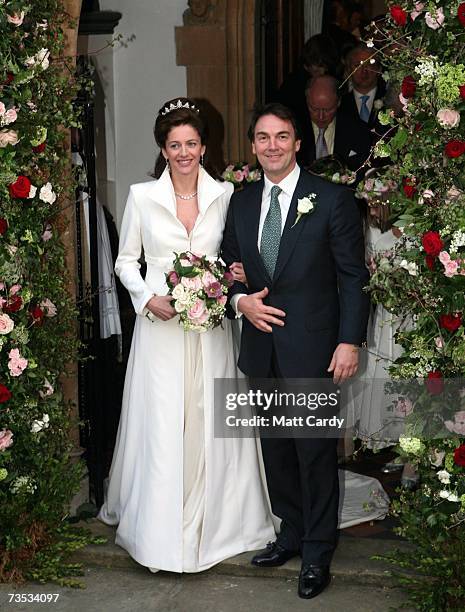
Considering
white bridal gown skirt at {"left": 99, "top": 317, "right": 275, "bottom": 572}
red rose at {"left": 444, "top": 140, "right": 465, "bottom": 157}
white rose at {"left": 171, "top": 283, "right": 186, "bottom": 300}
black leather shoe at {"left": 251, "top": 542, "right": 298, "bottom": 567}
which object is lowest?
black leather shoe at {"left": 251, "top": 542, "right": 298, "bottom": 567}

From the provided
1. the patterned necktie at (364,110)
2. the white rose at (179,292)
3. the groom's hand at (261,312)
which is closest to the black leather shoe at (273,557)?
the groom's hand at (261,312)

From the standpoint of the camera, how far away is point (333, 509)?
5305 millimetres

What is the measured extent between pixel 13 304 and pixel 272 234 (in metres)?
1.19

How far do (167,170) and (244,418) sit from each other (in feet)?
4.01

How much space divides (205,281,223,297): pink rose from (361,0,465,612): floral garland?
0.68 m

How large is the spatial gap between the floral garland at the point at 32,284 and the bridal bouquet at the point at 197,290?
2.22ft

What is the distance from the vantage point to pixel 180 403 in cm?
559

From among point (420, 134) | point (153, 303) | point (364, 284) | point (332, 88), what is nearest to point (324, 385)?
point (364, 284)

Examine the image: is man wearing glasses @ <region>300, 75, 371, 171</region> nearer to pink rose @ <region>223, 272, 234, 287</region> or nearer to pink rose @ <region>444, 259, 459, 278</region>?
pink rose @ <region>223, 272, 234, 287</region>

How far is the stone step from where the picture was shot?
5438mm

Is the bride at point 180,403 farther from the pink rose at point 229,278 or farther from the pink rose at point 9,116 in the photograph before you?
the pink rose at point 9,116

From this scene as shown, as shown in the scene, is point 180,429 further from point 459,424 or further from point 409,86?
point 409,86

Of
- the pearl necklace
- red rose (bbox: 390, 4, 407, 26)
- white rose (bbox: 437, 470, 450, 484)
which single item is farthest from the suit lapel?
white rose (bbox: 437, 470, 450, 484)

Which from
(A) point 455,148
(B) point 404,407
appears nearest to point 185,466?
(B) point 404,407
